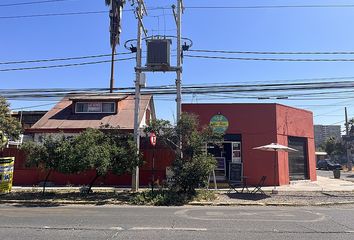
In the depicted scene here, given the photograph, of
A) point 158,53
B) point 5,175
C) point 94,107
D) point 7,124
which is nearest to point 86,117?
point 94,107

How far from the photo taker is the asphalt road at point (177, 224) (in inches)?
342

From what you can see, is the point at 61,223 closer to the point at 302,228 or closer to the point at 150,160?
the point at 302,228

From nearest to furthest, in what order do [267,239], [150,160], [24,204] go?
[267,239], [24,204], [150,160]

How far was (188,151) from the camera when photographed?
694 inches

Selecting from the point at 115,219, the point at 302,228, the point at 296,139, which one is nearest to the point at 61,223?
the point at 115,219

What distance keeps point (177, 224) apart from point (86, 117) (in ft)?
56.9

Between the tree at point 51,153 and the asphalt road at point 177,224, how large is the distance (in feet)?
12.1

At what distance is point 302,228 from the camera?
973 centimetres

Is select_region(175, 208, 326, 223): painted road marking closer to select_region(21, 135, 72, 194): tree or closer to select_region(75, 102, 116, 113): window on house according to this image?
select_region(21, 135, 72, 194): tree

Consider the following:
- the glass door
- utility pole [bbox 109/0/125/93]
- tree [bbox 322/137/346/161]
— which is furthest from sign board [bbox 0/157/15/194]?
tree [bbox 322/137/346/161]

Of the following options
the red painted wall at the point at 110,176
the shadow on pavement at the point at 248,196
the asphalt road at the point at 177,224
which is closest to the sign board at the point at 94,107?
the red painted wall at the point at 110,176

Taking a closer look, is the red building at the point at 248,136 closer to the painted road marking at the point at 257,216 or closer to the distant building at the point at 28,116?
the painted road marking at the point at 257,216

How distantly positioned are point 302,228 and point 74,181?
1610 centimetres

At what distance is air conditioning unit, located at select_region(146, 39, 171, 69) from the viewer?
19.5 m
